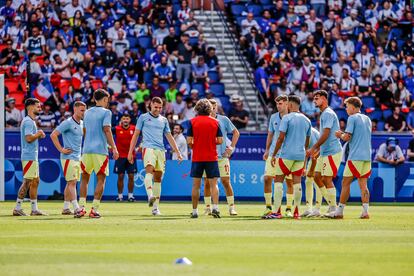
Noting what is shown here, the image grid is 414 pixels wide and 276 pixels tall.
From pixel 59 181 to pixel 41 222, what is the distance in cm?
1259

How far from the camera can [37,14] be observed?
3900cm

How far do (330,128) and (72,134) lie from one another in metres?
5.35

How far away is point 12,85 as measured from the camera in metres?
36.5

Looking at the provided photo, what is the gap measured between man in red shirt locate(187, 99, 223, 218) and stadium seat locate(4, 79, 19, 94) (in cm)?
1547

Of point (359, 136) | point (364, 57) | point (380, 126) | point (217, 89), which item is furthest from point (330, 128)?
point (364, 57)

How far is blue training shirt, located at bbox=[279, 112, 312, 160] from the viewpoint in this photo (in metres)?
21.9

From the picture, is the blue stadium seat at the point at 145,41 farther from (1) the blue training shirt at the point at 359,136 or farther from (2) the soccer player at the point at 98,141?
(1) the blue training shirt at the point at 359,136

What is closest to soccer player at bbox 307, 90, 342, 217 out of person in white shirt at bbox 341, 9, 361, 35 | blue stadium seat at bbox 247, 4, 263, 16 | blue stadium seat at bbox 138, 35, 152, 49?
blue stadium seat at bbox 138, 35, 152, 49

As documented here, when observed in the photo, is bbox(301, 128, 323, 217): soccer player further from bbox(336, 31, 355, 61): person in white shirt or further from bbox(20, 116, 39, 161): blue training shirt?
bbox(336, 31, 355, 61): person in white shirt

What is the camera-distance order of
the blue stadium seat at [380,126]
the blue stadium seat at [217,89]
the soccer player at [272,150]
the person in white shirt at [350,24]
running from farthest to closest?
the person in white shirt at [350,24], the blue stadium seat at [217,89], the blue stadium seat at [380,126], the soccer player at [272,150]

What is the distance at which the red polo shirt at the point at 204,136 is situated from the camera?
2192 centimetres

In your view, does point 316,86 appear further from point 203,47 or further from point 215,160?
point 215,160

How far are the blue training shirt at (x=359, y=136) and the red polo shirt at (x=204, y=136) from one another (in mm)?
2655

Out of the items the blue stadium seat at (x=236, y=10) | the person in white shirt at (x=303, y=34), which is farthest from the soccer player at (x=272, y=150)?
the blue stadium seat at (x=236, y=10)
